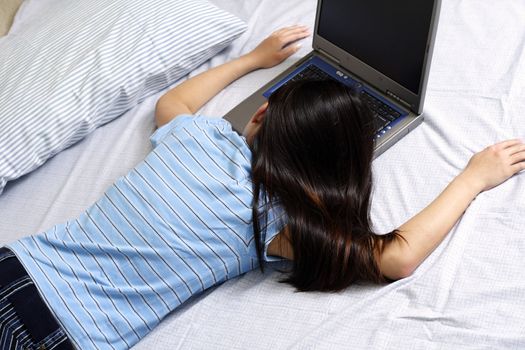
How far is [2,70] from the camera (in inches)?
56.6

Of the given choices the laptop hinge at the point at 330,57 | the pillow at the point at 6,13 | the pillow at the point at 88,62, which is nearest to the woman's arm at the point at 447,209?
the laptop hinge at the point at 330,57

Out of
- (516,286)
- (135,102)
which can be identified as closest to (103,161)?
(135,102)

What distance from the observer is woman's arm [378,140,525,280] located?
3.30 feet

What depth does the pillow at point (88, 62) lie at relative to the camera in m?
1.34

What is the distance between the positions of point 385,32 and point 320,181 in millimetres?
347

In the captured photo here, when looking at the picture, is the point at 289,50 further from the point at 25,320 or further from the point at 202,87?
the point at 25,320

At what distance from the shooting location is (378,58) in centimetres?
125

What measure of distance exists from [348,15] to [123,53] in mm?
485

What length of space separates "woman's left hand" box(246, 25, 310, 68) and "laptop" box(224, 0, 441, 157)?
0.20 ft

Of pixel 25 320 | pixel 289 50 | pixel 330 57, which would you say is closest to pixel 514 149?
pixel 330 57

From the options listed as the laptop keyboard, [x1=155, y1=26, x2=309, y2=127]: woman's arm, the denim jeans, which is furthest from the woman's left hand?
the denim jeans

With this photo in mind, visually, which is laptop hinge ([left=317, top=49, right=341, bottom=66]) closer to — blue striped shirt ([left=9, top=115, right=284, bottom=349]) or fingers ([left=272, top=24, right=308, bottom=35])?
fingers ([left=272, top=24, right=308, bottom=35])

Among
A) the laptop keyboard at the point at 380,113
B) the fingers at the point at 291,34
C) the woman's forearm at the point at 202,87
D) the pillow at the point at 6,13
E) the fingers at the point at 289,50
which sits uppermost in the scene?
the pillow at the point at 6,13

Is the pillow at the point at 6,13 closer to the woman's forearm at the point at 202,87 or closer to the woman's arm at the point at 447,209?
the woman's forearm at the point at 202,87
